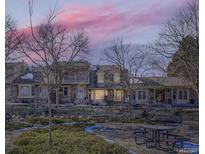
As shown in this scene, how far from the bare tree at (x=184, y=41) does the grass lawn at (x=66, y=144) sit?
3.08 ft

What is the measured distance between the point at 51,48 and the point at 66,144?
0.95m

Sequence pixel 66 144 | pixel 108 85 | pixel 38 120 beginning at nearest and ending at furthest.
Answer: pixel 66 144 < pixel 108 85 < pixel 38 120

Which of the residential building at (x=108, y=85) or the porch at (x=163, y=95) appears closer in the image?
the porch at (x=163, y=95)

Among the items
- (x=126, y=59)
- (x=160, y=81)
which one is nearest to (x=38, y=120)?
(x=126, y=59)

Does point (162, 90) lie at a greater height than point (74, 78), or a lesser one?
lesser

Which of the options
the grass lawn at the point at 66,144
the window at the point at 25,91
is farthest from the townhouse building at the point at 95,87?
the grass lawn at the point at 66,144

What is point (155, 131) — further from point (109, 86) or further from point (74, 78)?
point (74, 78)

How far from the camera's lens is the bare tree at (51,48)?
11.3 ft

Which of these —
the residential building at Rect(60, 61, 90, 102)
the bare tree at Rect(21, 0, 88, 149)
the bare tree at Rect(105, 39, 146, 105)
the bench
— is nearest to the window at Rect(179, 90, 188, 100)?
the bench

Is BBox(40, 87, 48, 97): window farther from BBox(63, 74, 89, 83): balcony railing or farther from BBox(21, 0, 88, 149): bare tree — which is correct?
BBox(63, 74, 89, 83): balcony railing

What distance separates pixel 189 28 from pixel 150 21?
52cm

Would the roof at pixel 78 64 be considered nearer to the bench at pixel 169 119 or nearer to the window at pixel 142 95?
the window at pixel 142 95

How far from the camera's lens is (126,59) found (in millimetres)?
3750
